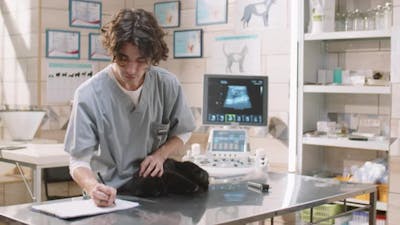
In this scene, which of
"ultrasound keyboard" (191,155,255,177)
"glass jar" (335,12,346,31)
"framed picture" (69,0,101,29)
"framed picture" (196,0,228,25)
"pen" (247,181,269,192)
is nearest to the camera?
"pen" (247,181,269,192)

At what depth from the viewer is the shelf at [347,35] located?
3.20 metres

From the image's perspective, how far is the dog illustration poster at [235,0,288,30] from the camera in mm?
3817

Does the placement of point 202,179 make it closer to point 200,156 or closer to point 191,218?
point 191,218

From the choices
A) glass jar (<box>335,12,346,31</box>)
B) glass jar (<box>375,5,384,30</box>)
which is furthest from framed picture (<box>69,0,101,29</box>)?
glass jar (<box>375,5,384,30</box>)

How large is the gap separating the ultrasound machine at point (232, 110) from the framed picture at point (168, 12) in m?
1.11

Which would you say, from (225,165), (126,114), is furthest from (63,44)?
(126,114)

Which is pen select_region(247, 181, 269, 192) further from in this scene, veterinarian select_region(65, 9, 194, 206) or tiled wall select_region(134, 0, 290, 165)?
tiled wall select_region(134, 0, 290, 165)

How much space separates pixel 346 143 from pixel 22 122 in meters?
2.23

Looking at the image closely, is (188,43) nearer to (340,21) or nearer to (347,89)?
(340,21)

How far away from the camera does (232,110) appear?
11.5ft

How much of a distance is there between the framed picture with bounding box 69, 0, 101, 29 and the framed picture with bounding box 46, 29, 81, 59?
0.31 ft

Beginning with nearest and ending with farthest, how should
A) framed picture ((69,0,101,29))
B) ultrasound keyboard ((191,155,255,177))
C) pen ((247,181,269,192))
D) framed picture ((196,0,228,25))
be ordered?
pen ((247,181,269,192)) → ultrasound keyboard ((191,155,255,177)) → framed picture ((196,0,228,25)) → framed picture ((69,0,101,29))

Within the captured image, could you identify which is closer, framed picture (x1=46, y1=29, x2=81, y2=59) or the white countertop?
the white countertop

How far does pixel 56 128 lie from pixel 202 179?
238 cm
